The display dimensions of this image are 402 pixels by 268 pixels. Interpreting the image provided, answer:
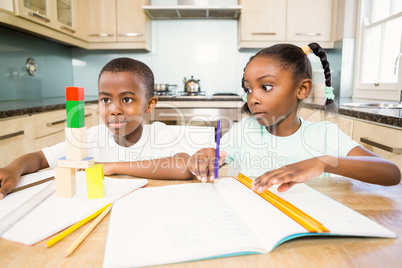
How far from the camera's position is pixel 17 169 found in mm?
732

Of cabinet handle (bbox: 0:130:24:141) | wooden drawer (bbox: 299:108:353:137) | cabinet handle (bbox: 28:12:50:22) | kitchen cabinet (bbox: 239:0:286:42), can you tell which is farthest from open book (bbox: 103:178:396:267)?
kitchen cabinet (bbox: 239:0:286:42)

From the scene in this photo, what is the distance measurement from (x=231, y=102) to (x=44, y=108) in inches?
57.9

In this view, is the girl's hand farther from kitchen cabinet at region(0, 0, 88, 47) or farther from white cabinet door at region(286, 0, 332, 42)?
white cabinet door at region(286, 0, 332, 42)

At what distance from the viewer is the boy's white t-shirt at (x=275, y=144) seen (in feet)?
3.48

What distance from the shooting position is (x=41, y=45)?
2.69m

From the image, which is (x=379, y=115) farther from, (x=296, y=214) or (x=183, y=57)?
(x=183, y=57)

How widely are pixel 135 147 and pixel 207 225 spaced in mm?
726

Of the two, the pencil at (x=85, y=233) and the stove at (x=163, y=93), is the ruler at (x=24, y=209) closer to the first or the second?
the pencil at (x=85, y=233)

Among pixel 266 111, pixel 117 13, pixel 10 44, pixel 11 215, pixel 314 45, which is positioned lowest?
pixel 11 215

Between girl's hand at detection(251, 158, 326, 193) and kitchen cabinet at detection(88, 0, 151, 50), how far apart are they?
2589 millimetres

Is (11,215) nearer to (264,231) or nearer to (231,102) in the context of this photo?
(264,231)

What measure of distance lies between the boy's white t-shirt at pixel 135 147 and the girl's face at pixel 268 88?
13.1 inches

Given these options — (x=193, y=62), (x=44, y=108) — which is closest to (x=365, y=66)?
(x=193, y=62)

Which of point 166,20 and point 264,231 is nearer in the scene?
point 264,231
